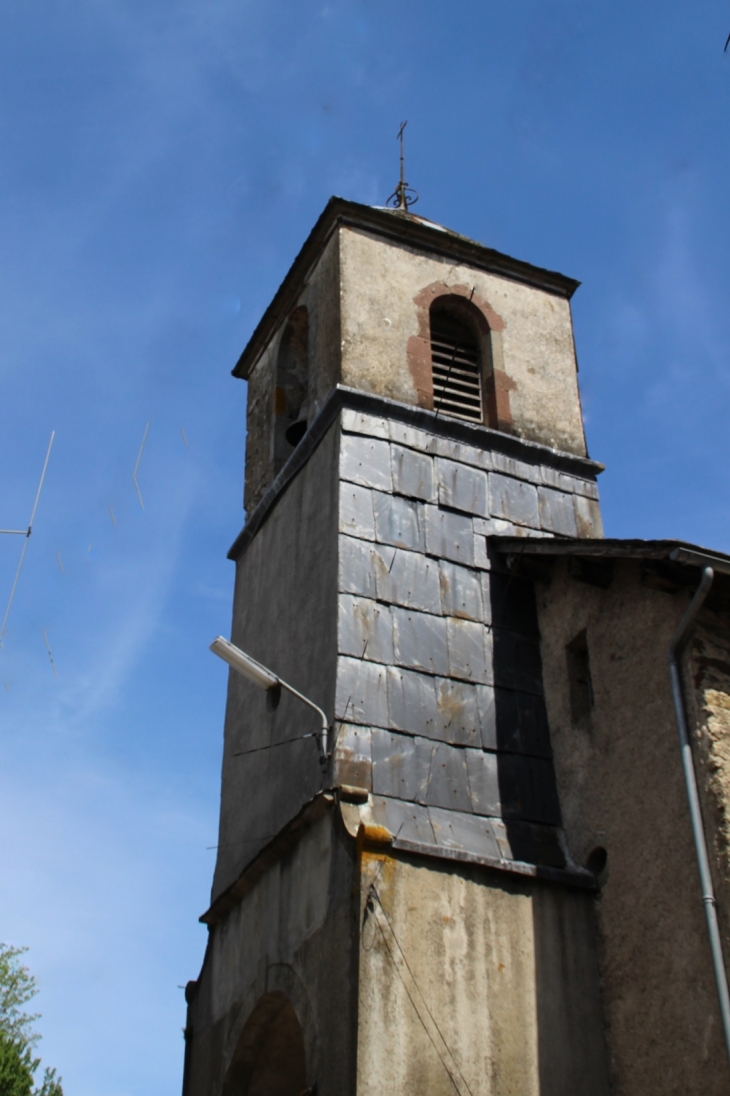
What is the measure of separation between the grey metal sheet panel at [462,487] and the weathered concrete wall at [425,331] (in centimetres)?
86

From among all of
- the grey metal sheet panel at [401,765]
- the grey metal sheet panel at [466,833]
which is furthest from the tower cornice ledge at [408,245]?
the grey metal sheet panel at [466,833]

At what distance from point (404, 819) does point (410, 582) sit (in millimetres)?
2186

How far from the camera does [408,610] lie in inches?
392

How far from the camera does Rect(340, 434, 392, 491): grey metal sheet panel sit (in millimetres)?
10625

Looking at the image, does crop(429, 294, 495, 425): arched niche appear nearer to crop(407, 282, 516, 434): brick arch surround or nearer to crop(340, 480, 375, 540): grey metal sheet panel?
crop(407, 282, 516, 434): brick arch surround

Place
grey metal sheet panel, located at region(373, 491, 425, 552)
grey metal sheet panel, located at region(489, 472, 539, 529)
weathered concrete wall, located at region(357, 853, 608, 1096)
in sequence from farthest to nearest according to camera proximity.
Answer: grey metal sheet panel, located at region(489, 472, 539, 529) → grey metal sheet panel, located at region(373, 491, 425, 552) → weathered concrete wall, located at region(357, 853, 608, 1096)

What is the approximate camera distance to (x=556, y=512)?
37.4 ft

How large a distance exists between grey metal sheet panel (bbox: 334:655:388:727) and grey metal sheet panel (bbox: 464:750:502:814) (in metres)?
0.77

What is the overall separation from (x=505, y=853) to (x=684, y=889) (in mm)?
1503

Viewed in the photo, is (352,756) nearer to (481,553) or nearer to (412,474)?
(481,553)

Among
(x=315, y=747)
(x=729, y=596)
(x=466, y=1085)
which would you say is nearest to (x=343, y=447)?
(x=315, y=747)

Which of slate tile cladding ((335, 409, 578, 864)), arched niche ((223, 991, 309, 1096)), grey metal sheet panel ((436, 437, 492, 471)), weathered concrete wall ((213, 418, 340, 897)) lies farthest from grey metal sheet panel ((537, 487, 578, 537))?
arched niche ((223, 991, 309, 1096))

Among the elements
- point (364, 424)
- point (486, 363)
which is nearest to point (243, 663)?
point (364, 424)

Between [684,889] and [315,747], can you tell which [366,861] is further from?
[684,889]
